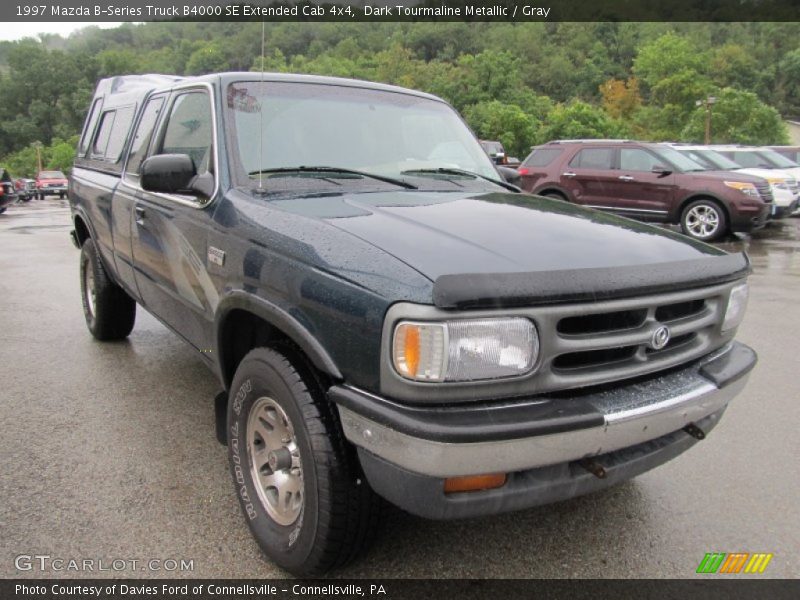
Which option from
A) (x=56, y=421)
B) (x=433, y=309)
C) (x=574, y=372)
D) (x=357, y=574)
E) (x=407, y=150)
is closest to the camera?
(x=433, y=309)

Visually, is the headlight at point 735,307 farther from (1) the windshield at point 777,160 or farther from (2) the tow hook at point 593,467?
(1) the windshield at point 777,160

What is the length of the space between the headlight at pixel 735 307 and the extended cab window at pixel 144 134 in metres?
3.20

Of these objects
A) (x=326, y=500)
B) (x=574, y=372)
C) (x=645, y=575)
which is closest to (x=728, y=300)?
(x=574, y=372)

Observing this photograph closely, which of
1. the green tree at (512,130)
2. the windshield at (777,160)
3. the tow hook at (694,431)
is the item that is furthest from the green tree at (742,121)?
the tow hook at (694,431)

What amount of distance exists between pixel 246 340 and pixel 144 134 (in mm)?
1922

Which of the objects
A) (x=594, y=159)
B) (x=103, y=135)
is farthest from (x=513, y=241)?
(x=594, y=159)

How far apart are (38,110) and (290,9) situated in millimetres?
95891

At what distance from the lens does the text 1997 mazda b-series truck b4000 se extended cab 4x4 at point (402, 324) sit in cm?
185

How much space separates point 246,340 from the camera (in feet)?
9.23

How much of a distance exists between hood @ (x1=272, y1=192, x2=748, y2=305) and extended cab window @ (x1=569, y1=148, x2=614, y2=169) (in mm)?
10267

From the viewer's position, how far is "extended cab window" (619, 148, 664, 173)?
12.1 meters

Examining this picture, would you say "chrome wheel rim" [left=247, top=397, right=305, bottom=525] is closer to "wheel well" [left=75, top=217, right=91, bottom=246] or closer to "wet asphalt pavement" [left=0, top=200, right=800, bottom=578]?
"wet asphalt pavement" [left=0, top=200, right=800, bottom=578]

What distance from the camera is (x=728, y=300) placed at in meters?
2.48

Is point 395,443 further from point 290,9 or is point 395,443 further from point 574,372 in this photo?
point 290,9
